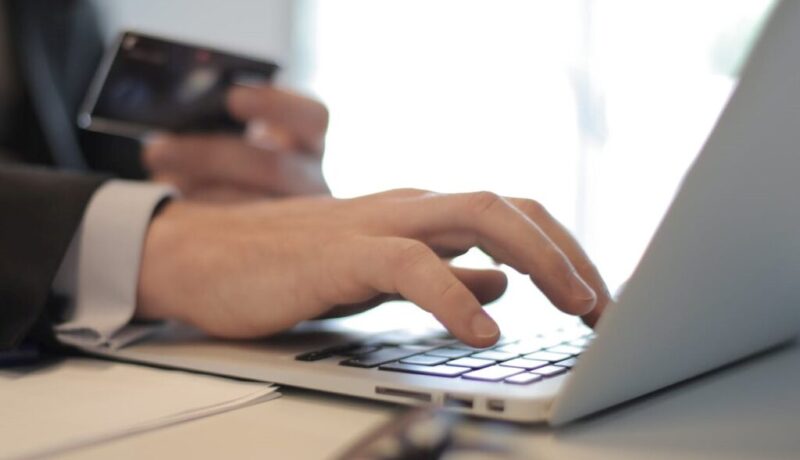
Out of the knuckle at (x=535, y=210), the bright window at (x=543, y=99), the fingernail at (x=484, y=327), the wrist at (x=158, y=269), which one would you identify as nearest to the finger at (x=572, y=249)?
the knuckle at (x=535, y=210)

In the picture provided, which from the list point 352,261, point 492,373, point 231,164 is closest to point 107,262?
point 352,261

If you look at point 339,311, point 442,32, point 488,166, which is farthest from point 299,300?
point 442,32

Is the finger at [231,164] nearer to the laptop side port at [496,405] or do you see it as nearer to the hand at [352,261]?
the hand at [352,261]

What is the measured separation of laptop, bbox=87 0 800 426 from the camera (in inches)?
11.3

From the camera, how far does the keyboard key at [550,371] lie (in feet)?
1.28

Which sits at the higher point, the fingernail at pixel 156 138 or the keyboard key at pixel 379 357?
the fingernail at pixel 156 138

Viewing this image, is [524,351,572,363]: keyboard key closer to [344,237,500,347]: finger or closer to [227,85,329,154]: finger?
[344,237,500,347]: finger

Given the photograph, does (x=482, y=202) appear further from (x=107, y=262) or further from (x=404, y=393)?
(x=107, y=262)

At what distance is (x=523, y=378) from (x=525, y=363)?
0.05 m

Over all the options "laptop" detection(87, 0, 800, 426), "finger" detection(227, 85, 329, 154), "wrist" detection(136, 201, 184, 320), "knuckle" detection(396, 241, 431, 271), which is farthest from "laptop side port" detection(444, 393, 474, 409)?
"finger" detection(227, 85, 329, 154)

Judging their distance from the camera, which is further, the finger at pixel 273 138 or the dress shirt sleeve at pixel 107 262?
the finger at pixel 273 138

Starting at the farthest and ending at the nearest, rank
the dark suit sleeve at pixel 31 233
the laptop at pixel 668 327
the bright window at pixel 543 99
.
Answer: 1. the bright window at pixel 543 99
2. the dark suit sleeve at pixel 31 233
3. the laptop at pixel 668 327

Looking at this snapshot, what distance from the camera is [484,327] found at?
42 cm

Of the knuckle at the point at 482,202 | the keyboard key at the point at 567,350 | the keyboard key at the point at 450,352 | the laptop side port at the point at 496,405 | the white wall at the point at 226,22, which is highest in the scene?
the white wall at the point at 226,22
